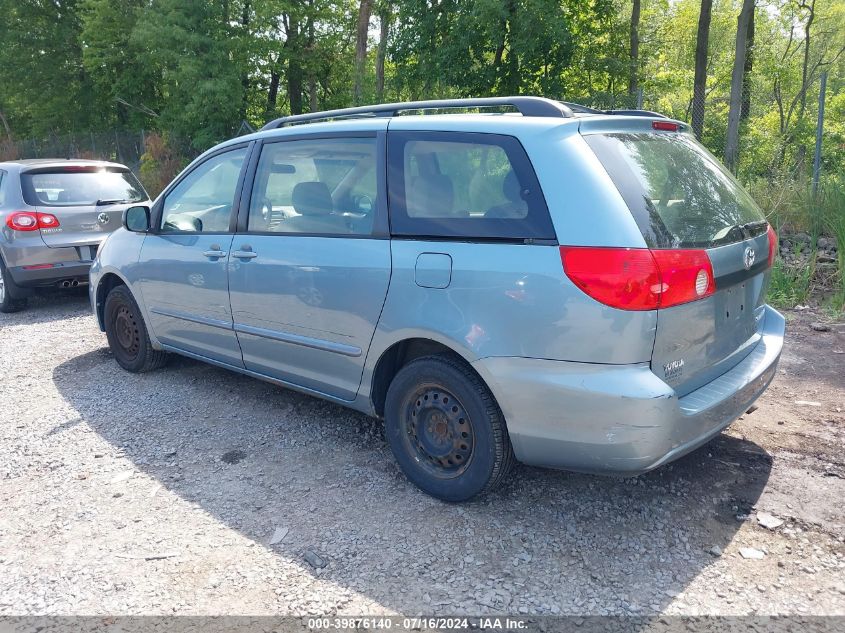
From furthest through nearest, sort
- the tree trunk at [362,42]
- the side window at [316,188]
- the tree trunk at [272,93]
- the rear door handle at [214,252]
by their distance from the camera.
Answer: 1. the tree trunk at [272,93]
2. the tree trunk at [362,42]
3. the rear door handle at [214,252]
4. the side window at [316,188]

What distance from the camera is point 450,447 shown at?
3367 millimetres

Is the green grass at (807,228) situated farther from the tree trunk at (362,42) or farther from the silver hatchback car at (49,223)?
the tree trunk at (362,42)

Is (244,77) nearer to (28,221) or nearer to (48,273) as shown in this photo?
(28,221)

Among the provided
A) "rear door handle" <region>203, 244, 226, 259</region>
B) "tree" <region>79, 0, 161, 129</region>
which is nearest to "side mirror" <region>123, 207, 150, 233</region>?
"rear door handle" <region>203, 244, 226, 259</region>

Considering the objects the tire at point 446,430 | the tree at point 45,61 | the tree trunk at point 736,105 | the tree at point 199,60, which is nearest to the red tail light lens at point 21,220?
the tire at point 446,430

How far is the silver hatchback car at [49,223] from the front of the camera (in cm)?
756

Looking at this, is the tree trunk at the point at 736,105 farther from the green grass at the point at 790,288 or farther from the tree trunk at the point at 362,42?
the tree trunk at the point at 362,42

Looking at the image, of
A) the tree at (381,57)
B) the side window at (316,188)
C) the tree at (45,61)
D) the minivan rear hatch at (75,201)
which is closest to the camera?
the side window at (316,188)

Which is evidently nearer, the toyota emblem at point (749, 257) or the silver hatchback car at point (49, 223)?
the toyota emblem at point (749, 257)

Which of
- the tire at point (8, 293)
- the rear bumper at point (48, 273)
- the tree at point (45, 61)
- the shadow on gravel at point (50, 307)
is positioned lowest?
the shadow on gravel at point (50, 307)

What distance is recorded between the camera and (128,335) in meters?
5.59

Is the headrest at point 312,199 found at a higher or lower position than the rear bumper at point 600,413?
higher

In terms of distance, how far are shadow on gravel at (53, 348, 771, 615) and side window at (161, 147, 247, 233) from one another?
1303 mm

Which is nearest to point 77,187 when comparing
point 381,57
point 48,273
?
point 48,273
